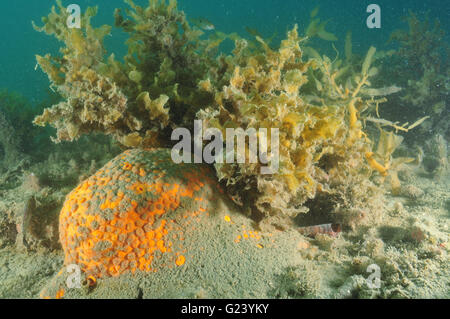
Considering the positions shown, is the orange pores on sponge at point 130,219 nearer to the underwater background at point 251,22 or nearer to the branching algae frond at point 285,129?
the branching algae frond at point 285,129

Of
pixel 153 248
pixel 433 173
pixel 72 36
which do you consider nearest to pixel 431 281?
pixel 153 248

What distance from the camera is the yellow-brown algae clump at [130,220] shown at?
246 cm

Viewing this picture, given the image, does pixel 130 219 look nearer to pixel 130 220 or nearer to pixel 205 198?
pixel 130 220

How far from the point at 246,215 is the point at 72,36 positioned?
3.16 m

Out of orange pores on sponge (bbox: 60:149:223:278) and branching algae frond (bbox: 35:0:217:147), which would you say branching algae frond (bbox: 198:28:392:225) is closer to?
orange pores on sponge (bbox: 60:149:223:278)

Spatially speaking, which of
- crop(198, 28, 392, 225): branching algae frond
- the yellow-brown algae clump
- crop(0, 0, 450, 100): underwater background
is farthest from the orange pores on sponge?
crop(0, 0, 450, 100): underwater background

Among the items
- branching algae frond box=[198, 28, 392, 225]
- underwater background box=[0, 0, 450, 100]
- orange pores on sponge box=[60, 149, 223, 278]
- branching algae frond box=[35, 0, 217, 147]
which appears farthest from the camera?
underwater background box=[0, 0, 450, 100]

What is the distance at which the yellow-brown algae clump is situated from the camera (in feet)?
8.08

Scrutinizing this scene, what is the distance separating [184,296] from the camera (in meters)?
2.24

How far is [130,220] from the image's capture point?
8.13 feet

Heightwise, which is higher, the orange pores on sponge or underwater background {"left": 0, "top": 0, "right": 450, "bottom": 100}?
underwater background {"left": 0, "top": 0, "right": 450, "bottom": 100}

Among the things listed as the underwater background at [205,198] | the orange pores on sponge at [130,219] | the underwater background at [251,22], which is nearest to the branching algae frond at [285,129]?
the underwater background at [205,198]

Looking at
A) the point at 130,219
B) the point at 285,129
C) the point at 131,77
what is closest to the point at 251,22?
the point at 131,77
